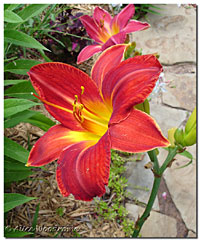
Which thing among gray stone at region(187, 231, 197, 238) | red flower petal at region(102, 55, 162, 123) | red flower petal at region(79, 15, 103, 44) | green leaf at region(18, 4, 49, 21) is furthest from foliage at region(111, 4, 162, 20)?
red flower petal at region(102, 55, 162, 123)

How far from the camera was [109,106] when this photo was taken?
593 millimetres

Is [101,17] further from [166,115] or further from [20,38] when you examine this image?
[166,115]

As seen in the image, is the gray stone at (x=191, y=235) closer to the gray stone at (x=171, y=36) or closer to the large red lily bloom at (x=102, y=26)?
the large red lily bloom at (x=102, y=26)

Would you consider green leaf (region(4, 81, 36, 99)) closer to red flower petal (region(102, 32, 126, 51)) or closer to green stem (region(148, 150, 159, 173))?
red flower petal (region(102, 32, 126, 51))

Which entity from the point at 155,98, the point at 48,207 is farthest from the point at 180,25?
the point at 48,207

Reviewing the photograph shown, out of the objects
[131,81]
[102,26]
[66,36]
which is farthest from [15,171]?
[66,36]

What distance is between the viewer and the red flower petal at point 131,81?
48 centimetres

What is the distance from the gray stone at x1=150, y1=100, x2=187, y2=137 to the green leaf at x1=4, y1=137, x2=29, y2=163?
0.95 metres

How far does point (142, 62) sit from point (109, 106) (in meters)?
0.14

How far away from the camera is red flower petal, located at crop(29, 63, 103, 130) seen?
0.55m

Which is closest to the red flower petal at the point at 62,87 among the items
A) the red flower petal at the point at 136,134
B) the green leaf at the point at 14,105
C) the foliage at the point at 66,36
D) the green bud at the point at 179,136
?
the red flower petal at the point at 136,134

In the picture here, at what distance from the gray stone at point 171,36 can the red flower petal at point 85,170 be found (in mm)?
1571

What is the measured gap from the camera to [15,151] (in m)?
0.98

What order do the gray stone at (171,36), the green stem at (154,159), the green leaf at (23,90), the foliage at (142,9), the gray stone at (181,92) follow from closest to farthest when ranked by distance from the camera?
1. the green stem at (154,159)
2. the green leaf at (23,90)
3. the gray stone at (181,92)
4. the gray stone at (171,36)
5. the foliage at (142,9)
